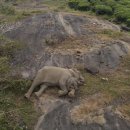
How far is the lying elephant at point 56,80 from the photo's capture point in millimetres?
10727

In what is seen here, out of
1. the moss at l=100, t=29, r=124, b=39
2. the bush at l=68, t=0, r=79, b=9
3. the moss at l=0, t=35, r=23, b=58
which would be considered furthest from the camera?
the bush at l=68, t=0, r=79, b=9

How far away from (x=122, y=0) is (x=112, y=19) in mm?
3443

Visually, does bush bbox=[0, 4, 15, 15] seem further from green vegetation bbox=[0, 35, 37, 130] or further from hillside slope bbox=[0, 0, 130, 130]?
green vegetation bbox=[0, 35, 37, 130]

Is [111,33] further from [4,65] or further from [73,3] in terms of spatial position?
[73,3]

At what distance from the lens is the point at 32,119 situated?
9.87 m

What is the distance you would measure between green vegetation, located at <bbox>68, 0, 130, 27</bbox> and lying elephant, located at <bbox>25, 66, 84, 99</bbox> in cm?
698

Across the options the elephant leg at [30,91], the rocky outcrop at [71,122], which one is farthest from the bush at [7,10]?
the rocky outcrop at [71,122]

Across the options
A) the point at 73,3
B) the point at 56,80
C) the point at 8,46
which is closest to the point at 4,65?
the point at 8,46

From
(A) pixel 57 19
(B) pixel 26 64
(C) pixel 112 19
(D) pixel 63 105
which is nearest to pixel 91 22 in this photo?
(A) pixel 57 19

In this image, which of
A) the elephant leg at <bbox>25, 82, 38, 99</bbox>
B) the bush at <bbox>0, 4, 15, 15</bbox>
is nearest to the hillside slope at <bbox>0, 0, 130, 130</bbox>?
the bush at <bbox>0, 4, 15, 15</bbox>

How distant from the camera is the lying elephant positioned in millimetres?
10727

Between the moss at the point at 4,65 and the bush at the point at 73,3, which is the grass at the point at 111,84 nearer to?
the moss at the point at 4,65

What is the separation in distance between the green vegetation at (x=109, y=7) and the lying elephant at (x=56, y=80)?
22.9 feet

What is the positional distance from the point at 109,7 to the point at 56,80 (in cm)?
885
